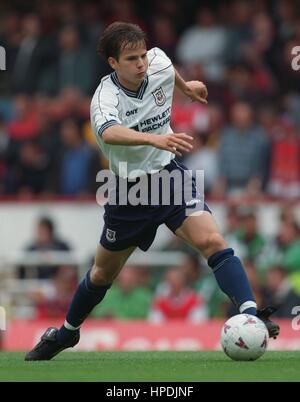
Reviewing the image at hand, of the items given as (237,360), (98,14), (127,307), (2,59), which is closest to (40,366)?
(237,360)

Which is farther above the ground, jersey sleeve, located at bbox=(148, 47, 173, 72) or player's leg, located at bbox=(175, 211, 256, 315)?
jersey sleeve, located at bbox=(148, 47, 173, 72)

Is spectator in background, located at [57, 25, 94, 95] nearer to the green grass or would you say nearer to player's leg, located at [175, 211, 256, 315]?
the green grass

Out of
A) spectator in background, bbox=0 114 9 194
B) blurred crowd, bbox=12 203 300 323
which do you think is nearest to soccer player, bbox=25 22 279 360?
blurred crowd, bbox=12 203 300 323

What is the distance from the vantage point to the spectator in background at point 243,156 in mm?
14594

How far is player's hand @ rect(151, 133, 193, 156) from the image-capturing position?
7.41 metres

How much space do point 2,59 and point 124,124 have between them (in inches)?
342

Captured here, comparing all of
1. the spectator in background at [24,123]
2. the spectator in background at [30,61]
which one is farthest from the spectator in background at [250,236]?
the spectator in background at [30,61]

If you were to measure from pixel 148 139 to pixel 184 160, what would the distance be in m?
7.53

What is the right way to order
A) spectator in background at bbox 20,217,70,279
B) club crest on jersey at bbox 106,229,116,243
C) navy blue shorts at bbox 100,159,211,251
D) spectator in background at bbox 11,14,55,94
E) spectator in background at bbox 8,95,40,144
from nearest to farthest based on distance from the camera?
1. navy blue shorts at bbox 100,159,211,251
2. club crest on jersey at bbox 106,229,116,243
3. spectator in background at bbox 20,217,70,279
4. spectator in background at bbox 8,95,40,144
5. spectator in background at bbox 11,14,55,94

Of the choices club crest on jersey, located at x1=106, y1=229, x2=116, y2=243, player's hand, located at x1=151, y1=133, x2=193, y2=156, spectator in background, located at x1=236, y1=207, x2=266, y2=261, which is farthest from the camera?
spectator in background, located at x1=236, y1=207, x2=266, y2=261

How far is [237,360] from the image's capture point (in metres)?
8.05

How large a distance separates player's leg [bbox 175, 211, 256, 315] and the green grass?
41 centimetres

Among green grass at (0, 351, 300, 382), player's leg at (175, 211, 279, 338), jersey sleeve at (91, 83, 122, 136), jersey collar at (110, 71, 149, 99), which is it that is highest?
jersey collar at (110, 71, 149, 99)

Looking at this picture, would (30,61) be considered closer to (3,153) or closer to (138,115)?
(3,153)
